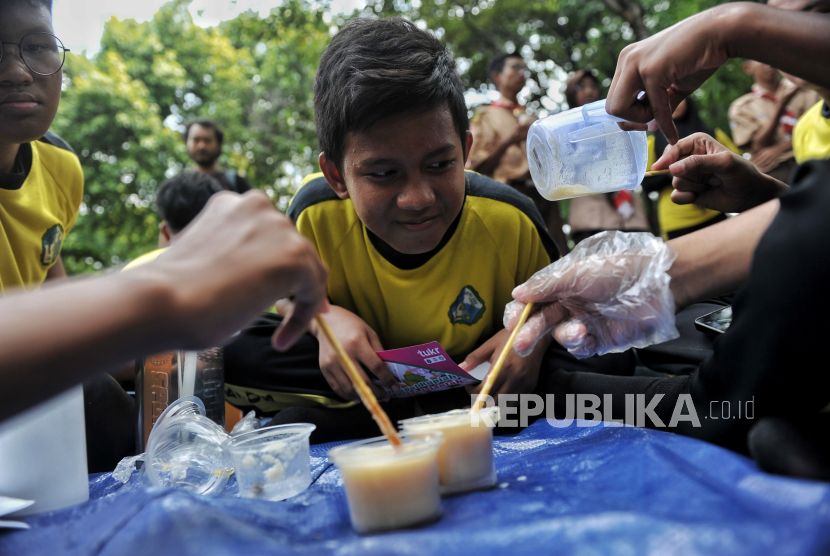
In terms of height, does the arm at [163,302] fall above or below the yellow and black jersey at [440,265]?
above

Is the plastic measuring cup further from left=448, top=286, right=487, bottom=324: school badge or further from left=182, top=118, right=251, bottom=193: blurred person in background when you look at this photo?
left=182, top=118, right=251, bottom=193: blurred person in background

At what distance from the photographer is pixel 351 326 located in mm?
1846

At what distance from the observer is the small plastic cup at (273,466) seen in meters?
1.27

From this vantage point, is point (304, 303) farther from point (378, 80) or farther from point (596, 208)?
point (596, 208)

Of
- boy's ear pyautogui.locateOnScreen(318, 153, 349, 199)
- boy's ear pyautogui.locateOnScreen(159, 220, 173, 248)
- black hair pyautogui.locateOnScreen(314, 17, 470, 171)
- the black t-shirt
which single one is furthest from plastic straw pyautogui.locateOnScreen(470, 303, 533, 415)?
the black t-shirt

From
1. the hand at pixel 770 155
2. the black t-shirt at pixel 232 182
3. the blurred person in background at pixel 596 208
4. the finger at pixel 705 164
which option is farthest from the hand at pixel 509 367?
the black t-shirt at pixel 232 182

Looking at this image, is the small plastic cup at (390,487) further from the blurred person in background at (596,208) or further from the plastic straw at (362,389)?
the blurred person in background at (596,208)

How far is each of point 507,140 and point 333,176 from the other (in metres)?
2.19

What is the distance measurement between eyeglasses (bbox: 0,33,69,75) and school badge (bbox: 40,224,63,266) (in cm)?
59

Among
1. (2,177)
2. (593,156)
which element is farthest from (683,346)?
(2,177)

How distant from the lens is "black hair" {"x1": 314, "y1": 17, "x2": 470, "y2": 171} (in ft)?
5.79

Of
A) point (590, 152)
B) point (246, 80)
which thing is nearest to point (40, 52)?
point (590, 152)

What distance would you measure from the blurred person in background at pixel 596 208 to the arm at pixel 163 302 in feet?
10.9

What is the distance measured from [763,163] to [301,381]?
3.28m
